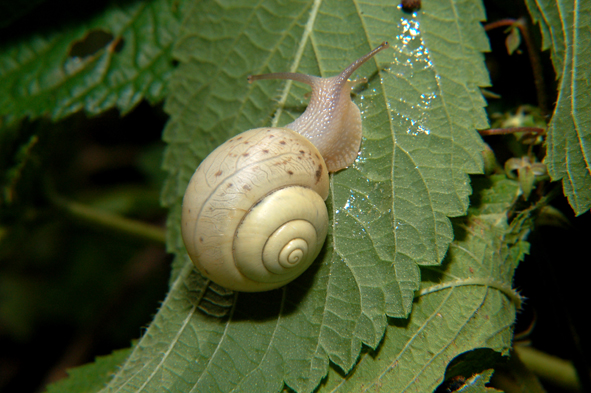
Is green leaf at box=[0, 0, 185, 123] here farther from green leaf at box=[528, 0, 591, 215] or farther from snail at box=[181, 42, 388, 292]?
green leaf at box=[528, 0, 591, 215]

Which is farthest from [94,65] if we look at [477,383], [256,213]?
[477,383]

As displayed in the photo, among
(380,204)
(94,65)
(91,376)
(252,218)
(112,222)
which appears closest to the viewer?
(252,218)

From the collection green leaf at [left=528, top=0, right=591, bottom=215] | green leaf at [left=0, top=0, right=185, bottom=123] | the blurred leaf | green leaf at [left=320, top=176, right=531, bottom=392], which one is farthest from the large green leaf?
green leaf at [left=0, top=0, right=185, bottom=123]

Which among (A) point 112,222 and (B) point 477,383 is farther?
(A) point 112,222

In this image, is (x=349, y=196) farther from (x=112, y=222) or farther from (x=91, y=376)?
(x=112, y=222)

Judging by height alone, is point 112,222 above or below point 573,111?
below

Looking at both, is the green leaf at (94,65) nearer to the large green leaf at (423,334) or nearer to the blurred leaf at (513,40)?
the large green leaf at (423,334)

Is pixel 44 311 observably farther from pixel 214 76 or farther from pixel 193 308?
pixel 214 76
